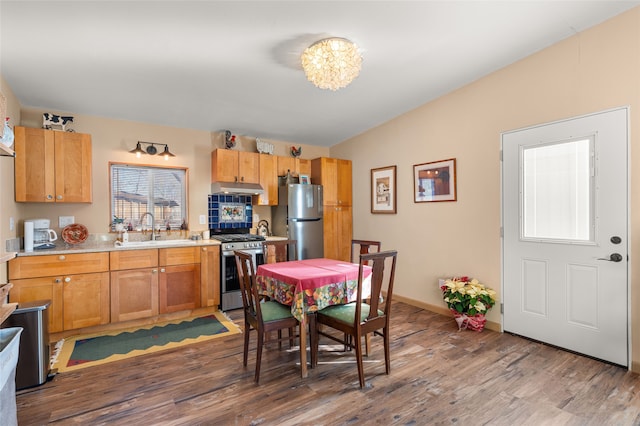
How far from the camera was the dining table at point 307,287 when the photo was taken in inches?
90.7

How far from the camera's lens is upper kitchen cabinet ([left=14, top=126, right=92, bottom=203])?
312cm

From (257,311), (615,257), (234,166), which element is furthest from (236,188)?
(615,257)

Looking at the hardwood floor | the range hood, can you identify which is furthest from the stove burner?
the hardwood floor

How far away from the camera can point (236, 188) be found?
4293mm

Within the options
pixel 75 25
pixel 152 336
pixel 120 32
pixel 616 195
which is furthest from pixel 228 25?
pixel 616 195

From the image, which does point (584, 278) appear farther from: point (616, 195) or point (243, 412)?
point (243, 412)

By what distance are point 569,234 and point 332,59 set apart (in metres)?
2.60

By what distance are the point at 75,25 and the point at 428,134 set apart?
11.8 feet

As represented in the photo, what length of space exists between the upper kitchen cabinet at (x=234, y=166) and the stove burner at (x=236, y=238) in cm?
77

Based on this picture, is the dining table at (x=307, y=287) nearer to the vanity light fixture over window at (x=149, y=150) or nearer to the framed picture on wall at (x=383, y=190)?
the framed picture on wall at (x=383, y=190)

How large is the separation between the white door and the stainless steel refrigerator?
2.48 metres

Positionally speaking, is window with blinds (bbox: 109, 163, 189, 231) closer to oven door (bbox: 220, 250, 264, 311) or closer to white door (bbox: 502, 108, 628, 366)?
oven door (bbox: 220, 250, 264, 311)

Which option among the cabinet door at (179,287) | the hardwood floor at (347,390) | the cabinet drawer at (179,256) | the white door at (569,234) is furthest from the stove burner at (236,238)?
the white door at (569,234)

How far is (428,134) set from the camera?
4070mm
